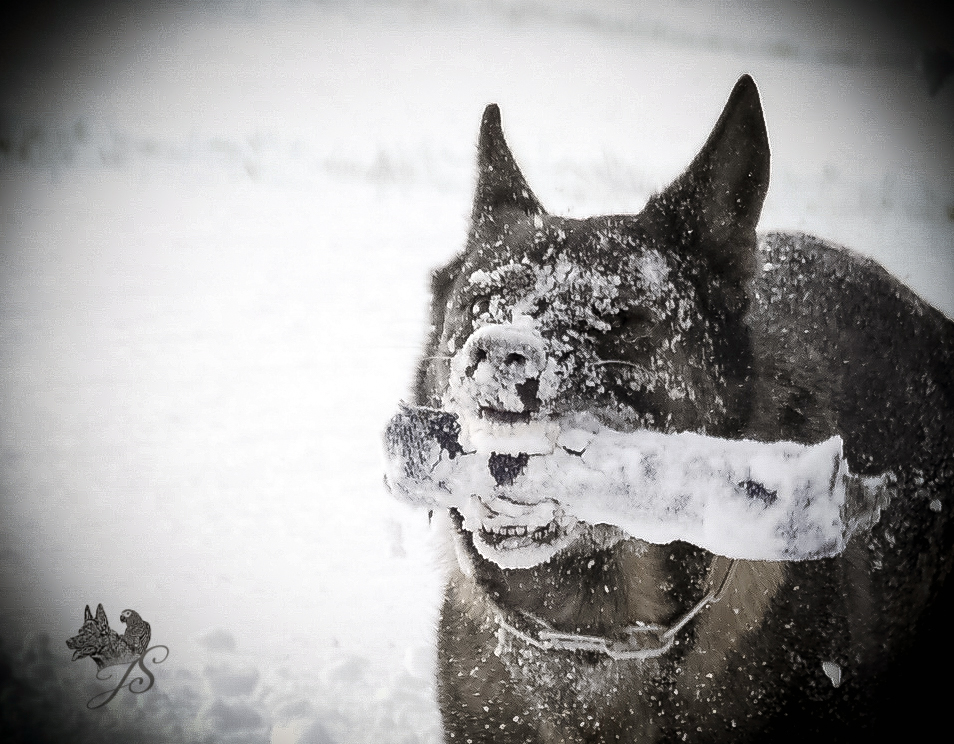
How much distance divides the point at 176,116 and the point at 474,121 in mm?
2286

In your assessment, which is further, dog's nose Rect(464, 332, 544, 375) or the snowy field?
the snowy field

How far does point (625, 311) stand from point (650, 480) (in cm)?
39

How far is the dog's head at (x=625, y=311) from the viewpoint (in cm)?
113

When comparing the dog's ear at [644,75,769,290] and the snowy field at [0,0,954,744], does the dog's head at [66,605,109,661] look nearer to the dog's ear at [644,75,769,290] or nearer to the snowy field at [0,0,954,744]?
the snowy field at [0,0,954,744]

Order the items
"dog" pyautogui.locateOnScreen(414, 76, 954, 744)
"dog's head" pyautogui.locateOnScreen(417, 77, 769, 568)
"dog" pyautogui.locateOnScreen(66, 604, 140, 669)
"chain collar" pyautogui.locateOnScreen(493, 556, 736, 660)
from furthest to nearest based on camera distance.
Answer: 1. "dog" pyautogui.locateOnScreen(66, 604, 140, 669)
2. "chain collar" pyautogui.locateOnScreen(493, 556, 736, 660)
3. "dog" pyautogui.locateOnScreen(414, 76, 954, 744)
4. "dog's head" pyautogui.locateOnScreen(417, 77, 769, 568)

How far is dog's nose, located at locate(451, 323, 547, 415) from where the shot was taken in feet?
3.53

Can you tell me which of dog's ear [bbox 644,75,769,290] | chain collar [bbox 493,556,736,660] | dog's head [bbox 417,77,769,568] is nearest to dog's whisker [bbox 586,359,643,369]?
dog's head [bbox 417,77,769,568]

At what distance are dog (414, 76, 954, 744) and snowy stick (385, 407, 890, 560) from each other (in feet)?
0.16

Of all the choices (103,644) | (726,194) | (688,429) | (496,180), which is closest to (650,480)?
(688,429)

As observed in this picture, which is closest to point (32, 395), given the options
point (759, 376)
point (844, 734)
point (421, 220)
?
point (421, 220)

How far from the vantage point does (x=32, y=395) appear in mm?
3443

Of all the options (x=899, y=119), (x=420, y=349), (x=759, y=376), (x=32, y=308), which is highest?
(x=899, y=119)

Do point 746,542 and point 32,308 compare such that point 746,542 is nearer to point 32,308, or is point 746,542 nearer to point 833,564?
point 833,564

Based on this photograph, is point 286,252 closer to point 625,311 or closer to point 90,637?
point 90,637
